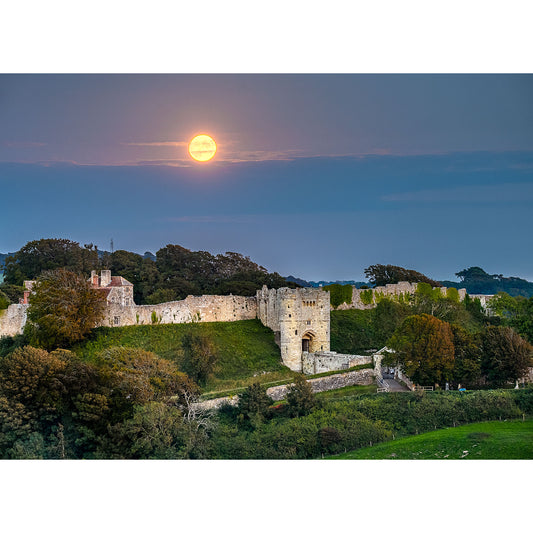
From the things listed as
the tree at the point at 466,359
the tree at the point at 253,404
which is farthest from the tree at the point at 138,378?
the tree at the point at 466,359

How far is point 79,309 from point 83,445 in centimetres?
1083

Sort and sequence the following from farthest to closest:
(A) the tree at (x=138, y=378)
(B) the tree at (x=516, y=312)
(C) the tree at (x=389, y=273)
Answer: (C) the tree at (x=389, y=273)
(B) the tree at (x=516, y=312)
(A) the tree at (x=138, y=378)

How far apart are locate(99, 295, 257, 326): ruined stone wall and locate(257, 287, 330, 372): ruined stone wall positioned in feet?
9.95

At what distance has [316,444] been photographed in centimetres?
2338

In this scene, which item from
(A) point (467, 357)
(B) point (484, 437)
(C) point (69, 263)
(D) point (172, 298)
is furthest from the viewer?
(C) point (69, 263)

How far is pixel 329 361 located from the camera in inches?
1286

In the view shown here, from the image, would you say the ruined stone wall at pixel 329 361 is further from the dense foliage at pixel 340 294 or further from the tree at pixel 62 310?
the tree at pixel 62 310

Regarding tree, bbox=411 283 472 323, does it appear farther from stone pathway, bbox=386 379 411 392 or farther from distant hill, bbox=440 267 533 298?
distant hill, bbox=440 267 533 298

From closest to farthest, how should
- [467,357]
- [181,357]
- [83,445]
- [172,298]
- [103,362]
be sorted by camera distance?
[83,445], [103,362], [467,357], [181,357], [172,298]

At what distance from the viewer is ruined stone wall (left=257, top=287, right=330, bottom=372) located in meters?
34.2

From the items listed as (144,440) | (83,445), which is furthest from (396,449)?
(83,445)

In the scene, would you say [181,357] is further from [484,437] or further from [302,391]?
[484,437]

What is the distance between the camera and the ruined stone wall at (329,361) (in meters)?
31.8

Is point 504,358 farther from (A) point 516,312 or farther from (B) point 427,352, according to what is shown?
(A) point 516,312
